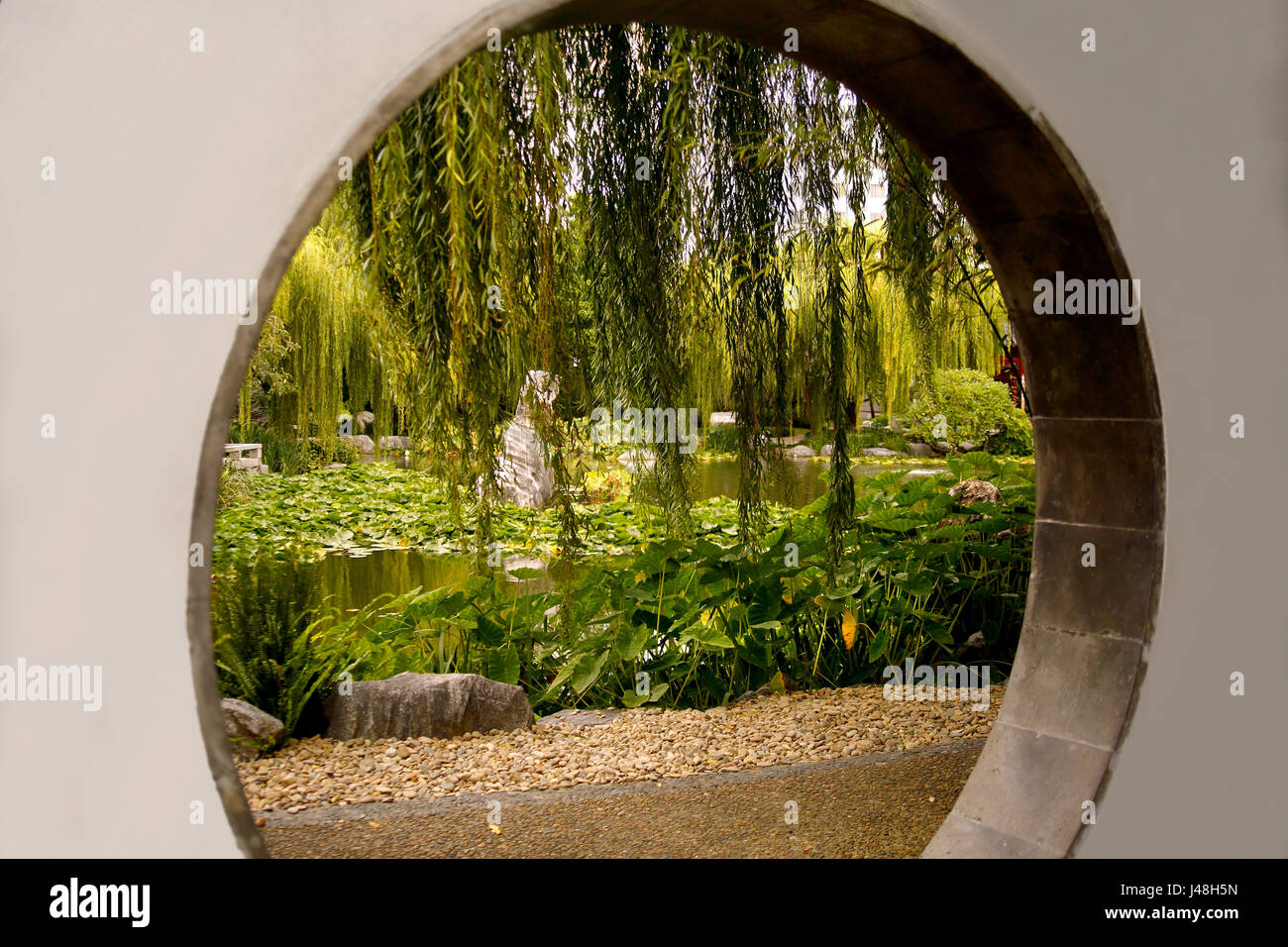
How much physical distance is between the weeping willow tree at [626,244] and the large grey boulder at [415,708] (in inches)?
31.0

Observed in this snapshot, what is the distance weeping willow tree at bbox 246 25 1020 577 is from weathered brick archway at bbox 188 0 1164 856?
420mm

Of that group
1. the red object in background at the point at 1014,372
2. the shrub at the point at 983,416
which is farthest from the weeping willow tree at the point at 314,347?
the shrub at the point at 983,416

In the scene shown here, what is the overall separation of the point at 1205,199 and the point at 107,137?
2093 millimetres

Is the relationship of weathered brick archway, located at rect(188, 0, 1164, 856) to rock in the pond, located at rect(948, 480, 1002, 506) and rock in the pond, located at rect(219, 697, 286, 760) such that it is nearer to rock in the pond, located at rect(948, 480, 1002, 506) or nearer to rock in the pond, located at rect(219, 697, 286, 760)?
rock in the pond, located at rect(219, 697, 286, 760)

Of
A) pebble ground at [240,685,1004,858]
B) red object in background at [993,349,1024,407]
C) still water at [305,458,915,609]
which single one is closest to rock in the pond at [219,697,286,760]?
Result: pebble ground at [240,685,1004,858]

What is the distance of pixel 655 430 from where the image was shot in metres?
3.06

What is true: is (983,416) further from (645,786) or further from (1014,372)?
(645,786)

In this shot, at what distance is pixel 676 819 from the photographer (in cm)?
295

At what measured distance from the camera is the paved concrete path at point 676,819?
2746 mm

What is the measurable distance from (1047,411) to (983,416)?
9.14 m

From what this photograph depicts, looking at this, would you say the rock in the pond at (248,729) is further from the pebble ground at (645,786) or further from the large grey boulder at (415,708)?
the large grey boulder at (415,708)

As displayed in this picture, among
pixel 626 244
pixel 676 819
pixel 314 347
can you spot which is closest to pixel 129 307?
pixel 626 244
